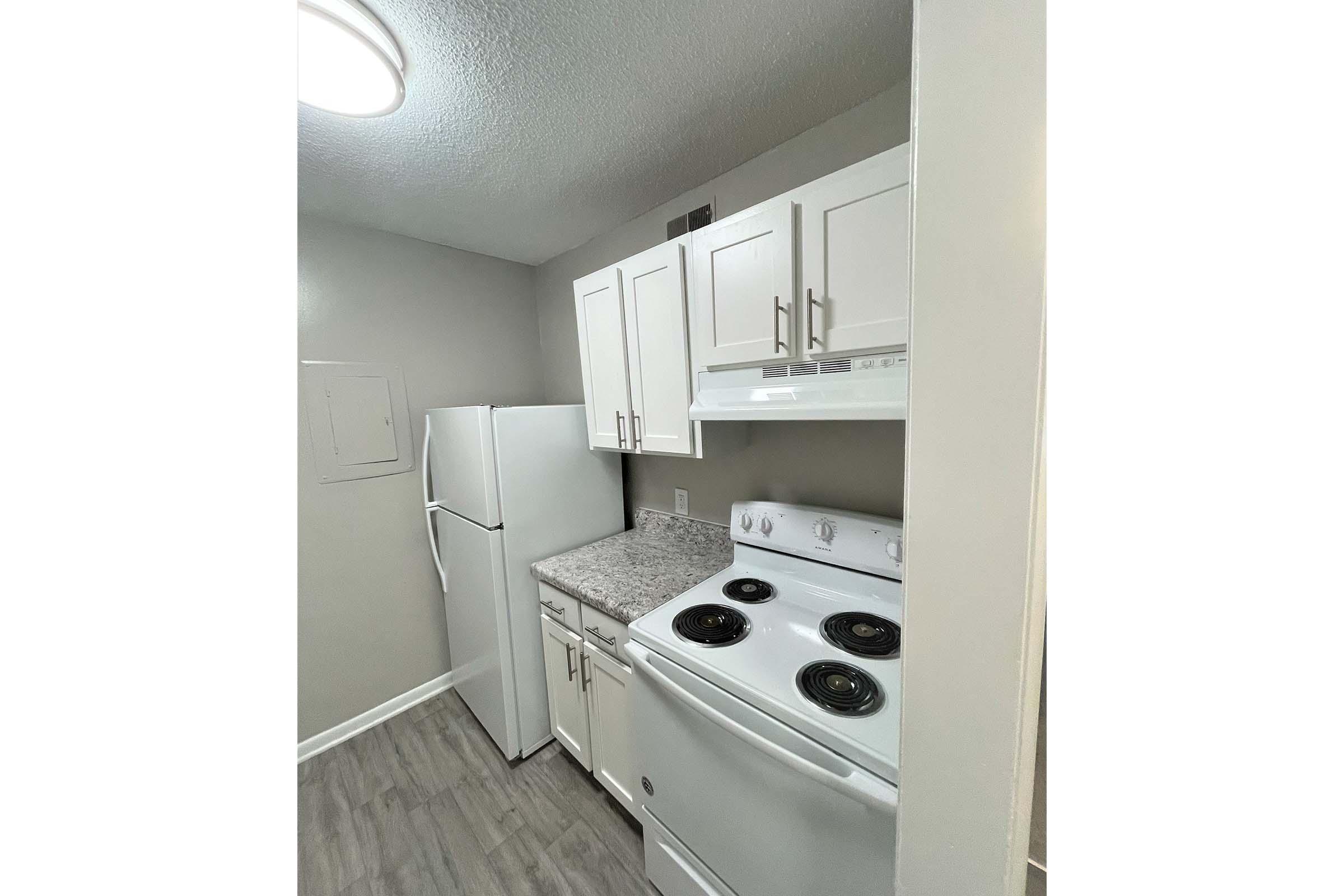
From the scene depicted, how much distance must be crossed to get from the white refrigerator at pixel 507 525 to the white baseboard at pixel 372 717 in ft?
0.93

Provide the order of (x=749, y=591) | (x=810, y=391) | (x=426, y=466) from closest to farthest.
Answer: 1. (x=810, y=391)
2. (x=749, y=591)
3. (x=426, y=466)

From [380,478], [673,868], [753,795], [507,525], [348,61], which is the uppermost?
[348,61]

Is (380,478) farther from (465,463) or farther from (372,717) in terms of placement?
(372,717)

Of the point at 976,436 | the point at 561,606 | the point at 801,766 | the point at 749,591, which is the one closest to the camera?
the point at 976,436

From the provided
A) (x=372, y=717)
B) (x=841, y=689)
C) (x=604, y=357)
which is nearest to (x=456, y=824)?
(x=372, y=717)

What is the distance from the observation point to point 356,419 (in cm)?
210

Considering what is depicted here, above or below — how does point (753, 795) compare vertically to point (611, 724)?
above

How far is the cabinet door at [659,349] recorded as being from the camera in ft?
5.10

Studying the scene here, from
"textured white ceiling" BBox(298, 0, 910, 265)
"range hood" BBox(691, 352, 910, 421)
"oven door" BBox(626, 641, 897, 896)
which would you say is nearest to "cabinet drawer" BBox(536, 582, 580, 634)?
"oven door" BBox(626, 641, 897, 896)

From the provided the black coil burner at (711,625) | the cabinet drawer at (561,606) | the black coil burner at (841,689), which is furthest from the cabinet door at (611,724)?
the black coil burner at (841,689)

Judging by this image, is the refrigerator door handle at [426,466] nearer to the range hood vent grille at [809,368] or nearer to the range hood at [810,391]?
the range hood at [810,391]

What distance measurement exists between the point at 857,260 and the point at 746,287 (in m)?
0.32

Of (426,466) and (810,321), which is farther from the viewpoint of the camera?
(426,466)
